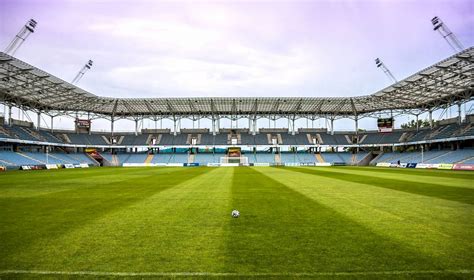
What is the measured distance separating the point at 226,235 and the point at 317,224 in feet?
8.61

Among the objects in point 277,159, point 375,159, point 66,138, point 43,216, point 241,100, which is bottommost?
point 43,216

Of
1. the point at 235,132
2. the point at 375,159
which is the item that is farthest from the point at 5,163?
the point at 375,159

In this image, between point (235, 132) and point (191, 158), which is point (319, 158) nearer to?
point (235, 132)

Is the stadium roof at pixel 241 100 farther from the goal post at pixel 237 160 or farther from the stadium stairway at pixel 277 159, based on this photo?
the goal post at pixel 237 160

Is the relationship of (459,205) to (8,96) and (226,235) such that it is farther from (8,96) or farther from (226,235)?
(8,96)

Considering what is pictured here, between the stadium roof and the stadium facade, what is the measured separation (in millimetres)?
203

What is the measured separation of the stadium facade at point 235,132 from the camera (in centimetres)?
5506

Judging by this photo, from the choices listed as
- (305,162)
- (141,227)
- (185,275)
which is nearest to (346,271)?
(185,275)

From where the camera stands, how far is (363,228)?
8320 mm

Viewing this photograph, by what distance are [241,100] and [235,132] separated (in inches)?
675

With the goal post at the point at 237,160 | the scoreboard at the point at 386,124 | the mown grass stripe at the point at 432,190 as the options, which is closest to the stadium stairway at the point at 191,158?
the goal post at the point at 237,160

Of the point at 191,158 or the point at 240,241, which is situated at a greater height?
the point at 191,158

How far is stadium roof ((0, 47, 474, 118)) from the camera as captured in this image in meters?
44.3

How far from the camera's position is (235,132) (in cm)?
8712
